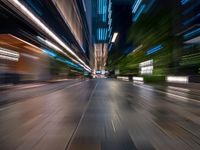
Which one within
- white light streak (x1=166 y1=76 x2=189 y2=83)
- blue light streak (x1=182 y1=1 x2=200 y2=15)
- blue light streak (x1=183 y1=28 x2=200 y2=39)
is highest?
blue light streak (x1=182 y1=1 x2=200 y2=15)

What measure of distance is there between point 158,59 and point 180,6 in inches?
263

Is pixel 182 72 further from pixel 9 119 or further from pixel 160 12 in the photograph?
pixel 9 119

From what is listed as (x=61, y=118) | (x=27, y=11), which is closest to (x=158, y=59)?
(x=27, y=11)

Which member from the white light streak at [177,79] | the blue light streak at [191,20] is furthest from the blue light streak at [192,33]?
the white light streak at [177,79]

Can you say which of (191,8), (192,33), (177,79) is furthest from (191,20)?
(177,79)

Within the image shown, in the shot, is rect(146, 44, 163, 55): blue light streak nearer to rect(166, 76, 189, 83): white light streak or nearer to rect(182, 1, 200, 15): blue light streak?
rect(166, 76, 189, 83): white light streak

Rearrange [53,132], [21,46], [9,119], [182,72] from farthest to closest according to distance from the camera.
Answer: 1. [182,72]
2. [21,46]
3. [9,119]
4. [53,132]

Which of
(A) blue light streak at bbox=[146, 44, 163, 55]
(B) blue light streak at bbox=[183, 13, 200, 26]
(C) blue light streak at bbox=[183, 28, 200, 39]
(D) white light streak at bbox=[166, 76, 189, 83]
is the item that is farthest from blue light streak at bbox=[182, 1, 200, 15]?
(D) white light streak at bbox=[166, 76, 189, 83]

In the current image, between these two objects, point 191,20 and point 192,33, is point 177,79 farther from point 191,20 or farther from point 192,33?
point 191,20

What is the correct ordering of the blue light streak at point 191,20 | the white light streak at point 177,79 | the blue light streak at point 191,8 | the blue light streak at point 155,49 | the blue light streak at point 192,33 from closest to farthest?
1. the white light streak at point 177,79
2. the blue light streak at point 192,33
3. the blue light streak at point 191,20
4. the blue light streak at point 191,8
5. the blue light streak at point 155,49

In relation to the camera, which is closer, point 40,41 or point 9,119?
point 9,119

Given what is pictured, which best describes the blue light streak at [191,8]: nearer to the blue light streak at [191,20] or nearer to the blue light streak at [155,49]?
the blue light streak at [191,20]

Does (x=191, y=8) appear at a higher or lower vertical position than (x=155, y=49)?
higher

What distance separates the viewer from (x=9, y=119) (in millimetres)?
4977
